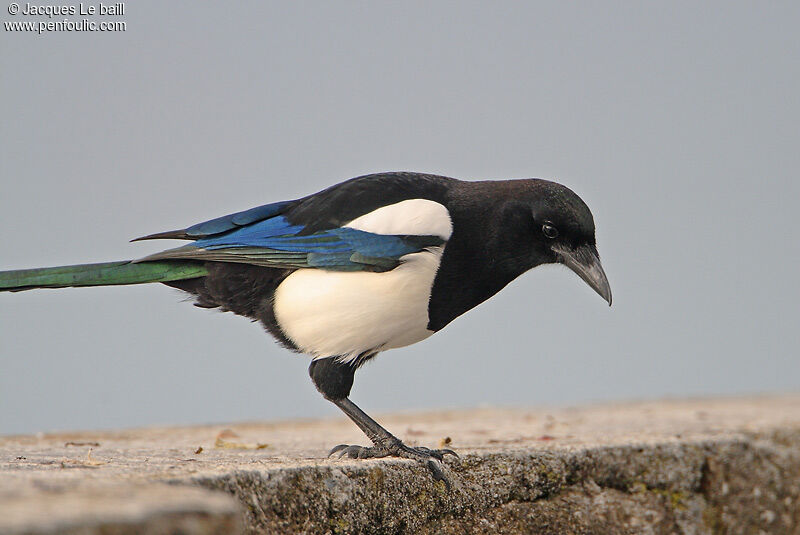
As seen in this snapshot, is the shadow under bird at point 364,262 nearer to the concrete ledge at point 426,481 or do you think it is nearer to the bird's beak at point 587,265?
the bird's beak at point 587,265

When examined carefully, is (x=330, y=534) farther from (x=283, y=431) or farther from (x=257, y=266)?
(x=283, y=431)

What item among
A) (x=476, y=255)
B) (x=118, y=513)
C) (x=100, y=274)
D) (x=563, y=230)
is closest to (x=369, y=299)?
(x=476, y=255)

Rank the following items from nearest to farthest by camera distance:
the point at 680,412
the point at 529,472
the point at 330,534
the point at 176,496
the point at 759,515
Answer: the point at 176,496
the point at 330,534
the point at 529,472
the point at 759,515
the point at 680,412

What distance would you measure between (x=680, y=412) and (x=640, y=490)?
2.17 meters

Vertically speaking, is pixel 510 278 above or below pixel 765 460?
above

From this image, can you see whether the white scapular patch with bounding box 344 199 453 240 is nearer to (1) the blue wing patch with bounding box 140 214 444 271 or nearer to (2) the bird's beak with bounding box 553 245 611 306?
(1) the blue wing patch with bounding box 140 214 444 271

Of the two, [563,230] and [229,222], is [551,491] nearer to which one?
[563,230]

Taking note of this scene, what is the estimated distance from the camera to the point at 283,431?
4.76 metres

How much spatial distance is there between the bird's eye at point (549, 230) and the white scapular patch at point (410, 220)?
337 mm

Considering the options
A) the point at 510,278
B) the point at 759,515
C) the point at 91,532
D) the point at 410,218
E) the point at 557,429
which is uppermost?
the point at 410,218

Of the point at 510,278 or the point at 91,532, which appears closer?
the point at 91,532

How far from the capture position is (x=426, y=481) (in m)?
2.87

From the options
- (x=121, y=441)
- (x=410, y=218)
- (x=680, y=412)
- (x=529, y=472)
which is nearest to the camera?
(x=529, y=472)

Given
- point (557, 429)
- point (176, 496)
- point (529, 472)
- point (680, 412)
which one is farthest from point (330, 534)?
point (680, 412)
